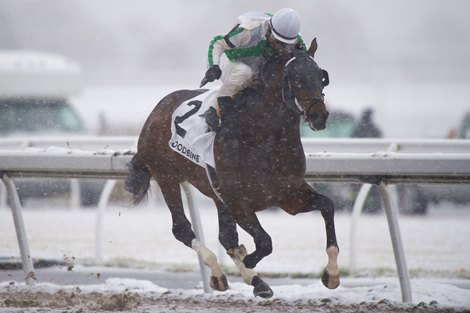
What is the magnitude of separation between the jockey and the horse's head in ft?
0.50

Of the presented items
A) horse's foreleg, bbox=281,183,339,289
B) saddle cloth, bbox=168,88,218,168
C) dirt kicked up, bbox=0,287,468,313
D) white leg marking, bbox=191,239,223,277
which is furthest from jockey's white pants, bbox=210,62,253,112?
dirt kicked up, bbox=0,287,468,313

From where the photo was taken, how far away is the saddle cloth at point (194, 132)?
5.49 m

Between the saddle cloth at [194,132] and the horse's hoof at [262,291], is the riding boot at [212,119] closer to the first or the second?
the saddle cloth at [194,132]

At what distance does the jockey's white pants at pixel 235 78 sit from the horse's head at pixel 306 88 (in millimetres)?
321

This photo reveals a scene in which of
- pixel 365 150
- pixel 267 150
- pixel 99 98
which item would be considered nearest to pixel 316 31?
pixel 99 98

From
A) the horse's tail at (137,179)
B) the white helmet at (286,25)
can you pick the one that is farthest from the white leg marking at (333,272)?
the horse's tail at (137,179)

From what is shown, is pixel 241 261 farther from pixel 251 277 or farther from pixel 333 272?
pixel 333 272

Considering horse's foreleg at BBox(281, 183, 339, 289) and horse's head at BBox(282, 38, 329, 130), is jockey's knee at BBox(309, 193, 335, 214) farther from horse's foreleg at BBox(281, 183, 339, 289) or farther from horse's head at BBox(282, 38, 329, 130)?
horse's head at BBox(282, 38, 329, 130)

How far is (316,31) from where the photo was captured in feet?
81.9

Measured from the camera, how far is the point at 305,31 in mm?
20219

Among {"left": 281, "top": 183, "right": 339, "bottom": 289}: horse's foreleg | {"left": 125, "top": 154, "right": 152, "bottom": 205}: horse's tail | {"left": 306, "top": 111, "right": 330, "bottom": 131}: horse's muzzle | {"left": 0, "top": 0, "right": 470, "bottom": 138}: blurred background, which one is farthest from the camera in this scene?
{"left": 0, "top": 0, "right": 470, "bottom": 138}: blurred background

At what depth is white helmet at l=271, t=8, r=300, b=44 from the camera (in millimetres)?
4918

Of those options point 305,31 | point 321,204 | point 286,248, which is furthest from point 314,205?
point 305,31

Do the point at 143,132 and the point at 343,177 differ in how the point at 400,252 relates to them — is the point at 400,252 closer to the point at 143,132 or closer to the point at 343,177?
the point at 343,177
